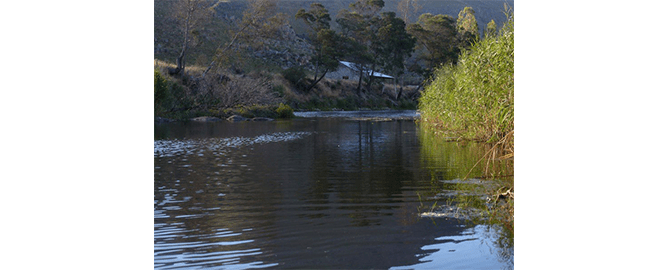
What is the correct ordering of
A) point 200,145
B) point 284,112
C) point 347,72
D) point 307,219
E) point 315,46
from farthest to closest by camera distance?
1. point 347,72
2. point 315,46
3. point 284,112
4. point 200,145
5. point 307,219

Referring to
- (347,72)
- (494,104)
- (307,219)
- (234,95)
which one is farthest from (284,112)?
(307,219)

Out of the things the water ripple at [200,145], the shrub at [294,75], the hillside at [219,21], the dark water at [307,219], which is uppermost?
the hillside at [219,21]

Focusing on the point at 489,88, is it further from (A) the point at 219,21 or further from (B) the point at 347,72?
(B) the point at 347,72

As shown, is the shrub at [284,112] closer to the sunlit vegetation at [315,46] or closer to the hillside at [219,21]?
the sunlit vegetation at [315,46]

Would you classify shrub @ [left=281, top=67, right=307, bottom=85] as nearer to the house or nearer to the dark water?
the house

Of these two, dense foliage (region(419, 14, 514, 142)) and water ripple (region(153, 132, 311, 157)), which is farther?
water ripple (region(153, 132, 311, 157))

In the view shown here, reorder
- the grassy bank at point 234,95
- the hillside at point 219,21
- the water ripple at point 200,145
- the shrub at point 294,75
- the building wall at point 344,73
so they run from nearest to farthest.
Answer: the water ripple at point 200,145 < the grassy bank at point 234,95 < the shrub at point 294,75 < the hillside at point 219,21 < the building wall at point 344,73

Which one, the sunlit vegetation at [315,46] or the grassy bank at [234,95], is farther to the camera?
the sunlit vegetation at [315,46]

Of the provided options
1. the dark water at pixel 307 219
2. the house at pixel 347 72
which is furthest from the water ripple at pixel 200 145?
the house at pixel 347 72

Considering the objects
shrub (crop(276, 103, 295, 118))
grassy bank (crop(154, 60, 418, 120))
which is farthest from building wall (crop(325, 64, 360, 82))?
shrub (crop(276, 103, 295, 118))

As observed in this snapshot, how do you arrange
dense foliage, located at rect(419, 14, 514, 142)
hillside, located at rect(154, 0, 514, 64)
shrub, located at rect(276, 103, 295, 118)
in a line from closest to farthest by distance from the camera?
dense foliage, located at rect(419, 14, 514, 142)
shrub, located at rect(276, 103, 295, 118)
hillside, located at rect(154, 0, 514, 64)

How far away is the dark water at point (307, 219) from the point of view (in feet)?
12.9

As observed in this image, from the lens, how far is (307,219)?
510cm

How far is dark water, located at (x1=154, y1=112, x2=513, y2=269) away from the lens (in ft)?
12.9
